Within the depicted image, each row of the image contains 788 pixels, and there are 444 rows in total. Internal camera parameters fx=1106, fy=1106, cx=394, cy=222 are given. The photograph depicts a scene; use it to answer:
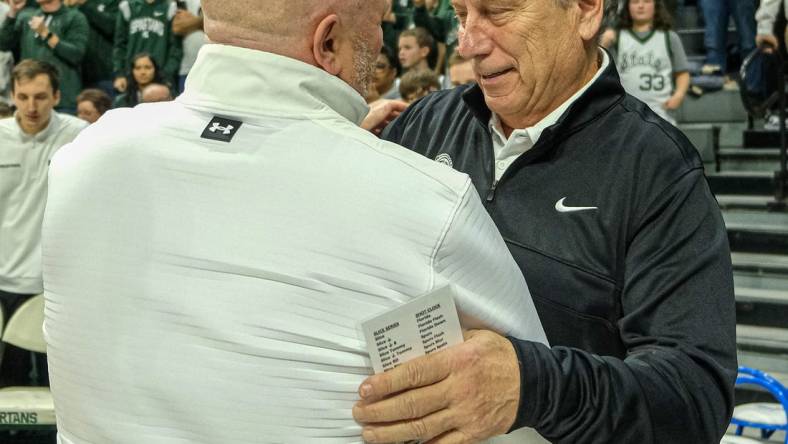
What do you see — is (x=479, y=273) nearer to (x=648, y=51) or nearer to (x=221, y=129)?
(x=221, y=129)

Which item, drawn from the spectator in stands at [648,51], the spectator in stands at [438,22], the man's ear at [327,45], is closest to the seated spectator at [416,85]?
the spectator in stands at [648,51]

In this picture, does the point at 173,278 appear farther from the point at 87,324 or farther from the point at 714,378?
the point at 714,378

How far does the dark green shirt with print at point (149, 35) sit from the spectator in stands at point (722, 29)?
4.71 m

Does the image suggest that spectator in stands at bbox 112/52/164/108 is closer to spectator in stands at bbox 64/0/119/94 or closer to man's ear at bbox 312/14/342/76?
spectator in stands at bbox 64/0/119/94

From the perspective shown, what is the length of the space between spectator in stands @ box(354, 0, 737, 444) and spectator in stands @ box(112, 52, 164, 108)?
25.2ft

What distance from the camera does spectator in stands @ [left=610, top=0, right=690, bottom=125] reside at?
298 inches

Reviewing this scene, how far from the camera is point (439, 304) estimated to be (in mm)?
1351

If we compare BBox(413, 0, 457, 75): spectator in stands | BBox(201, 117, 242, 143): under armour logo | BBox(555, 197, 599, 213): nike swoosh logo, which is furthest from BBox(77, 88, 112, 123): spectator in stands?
BBox(201, 117, 242, 143): under armour logo

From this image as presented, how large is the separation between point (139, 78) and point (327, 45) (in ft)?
28.0

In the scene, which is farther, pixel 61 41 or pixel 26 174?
pixel 61 41

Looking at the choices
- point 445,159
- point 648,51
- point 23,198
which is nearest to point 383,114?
point 445,159

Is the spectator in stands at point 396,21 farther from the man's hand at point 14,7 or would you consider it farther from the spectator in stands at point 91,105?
the man's hand at point 14,7

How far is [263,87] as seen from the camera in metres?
1.42

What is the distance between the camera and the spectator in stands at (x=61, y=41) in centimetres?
1012
